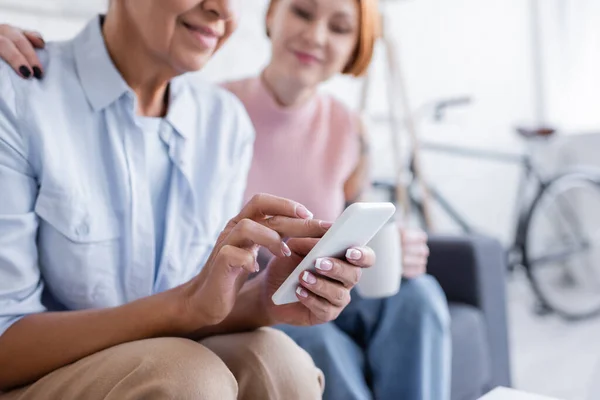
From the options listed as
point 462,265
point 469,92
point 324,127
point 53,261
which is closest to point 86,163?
point 53,261

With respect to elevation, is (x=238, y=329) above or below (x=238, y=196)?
below

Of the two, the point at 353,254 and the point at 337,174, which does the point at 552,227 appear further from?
the point at 353,254

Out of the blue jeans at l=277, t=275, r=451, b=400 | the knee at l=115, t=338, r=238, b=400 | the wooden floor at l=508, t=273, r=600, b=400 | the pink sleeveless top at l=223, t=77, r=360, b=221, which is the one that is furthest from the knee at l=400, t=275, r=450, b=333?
the wooden floor at l=508, t=273, r=600, b=400

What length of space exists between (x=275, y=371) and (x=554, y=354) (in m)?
1.90

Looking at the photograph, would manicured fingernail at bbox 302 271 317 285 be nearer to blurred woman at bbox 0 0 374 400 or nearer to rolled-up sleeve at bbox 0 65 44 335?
blurred woman at bbox 0 0 374 400

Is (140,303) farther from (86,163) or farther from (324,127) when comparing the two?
(324,127)

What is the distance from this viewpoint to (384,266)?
3.80 feet

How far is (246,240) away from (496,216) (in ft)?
9.21

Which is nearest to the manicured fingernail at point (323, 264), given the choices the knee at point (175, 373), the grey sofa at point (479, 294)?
the knee at point (175, 373)

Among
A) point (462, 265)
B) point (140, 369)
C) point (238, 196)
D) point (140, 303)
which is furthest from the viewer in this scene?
point (462, 265)

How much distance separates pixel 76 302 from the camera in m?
0.83

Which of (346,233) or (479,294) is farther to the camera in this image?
(479,294)

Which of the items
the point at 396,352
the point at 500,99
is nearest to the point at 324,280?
the point at 396,352

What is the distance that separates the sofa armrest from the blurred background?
882 mm
